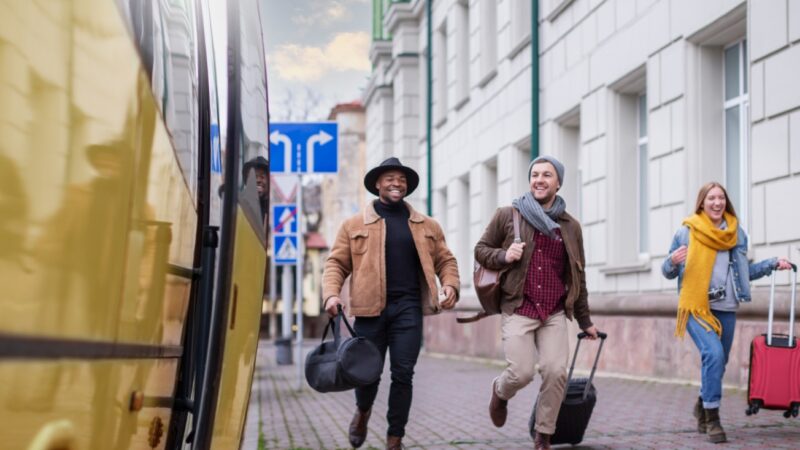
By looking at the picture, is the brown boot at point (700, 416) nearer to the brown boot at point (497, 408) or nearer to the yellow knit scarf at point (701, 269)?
the yellow knit scarf at point (701, 269)

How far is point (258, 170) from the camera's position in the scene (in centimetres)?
478

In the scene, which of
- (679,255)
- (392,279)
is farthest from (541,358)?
(679,255)

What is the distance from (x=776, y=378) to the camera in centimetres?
768

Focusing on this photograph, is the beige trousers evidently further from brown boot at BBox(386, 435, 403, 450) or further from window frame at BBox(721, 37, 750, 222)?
window frame at BBox(721, 37, 750, 222)

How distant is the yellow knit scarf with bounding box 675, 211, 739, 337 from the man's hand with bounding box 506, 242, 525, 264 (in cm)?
166

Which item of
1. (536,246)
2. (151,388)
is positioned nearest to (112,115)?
(151,388)

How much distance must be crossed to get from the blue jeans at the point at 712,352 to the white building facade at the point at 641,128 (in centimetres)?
224

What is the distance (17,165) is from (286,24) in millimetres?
3213

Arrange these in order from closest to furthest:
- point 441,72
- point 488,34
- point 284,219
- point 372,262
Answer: point 372,262 → point 284,219 → point 488,34 → point 441,72

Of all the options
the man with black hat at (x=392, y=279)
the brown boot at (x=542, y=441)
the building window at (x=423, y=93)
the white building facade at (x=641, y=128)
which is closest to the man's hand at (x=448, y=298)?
the man with black hat at (x=392, y=279)

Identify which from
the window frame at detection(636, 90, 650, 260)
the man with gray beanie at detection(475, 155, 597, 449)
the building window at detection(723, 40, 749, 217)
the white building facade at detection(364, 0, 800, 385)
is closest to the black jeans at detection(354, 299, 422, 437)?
the man with gray beanie at detection(475, 155, 597, 449)

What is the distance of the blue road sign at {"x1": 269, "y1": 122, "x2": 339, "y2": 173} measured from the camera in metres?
14.4

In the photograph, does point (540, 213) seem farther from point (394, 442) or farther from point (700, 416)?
point (700, 416)

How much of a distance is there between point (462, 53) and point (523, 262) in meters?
18.0
